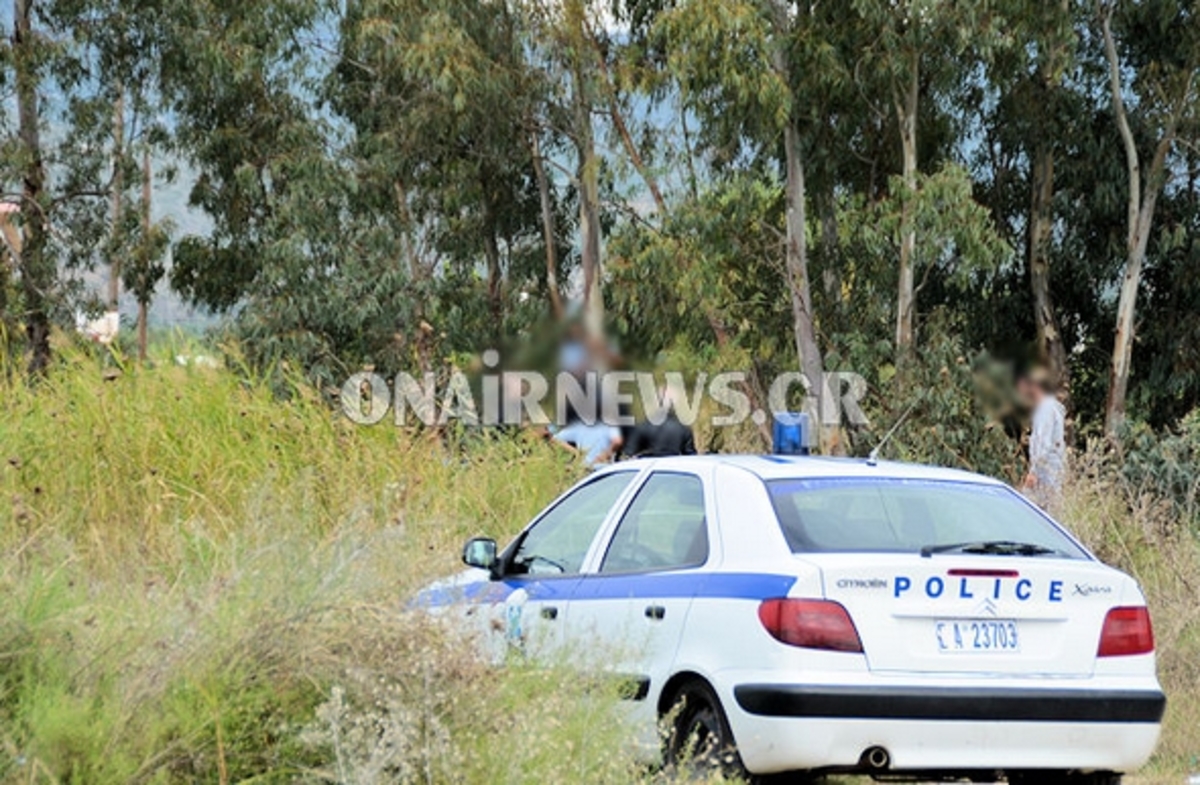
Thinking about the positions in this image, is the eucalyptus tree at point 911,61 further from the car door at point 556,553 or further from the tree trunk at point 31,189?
the car door at point 556,553

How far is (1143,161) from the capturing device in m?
33.6

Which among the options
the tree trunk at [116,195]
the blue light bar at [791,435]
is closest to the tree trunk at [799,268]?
the tree trunk at [116,195]

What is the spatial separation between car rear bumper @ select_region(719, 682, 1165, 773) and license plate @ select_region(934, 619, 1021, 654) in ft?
0.46

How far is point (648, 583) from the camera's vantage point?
7.97m

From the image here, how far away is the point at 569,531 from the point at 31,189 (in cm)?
2866

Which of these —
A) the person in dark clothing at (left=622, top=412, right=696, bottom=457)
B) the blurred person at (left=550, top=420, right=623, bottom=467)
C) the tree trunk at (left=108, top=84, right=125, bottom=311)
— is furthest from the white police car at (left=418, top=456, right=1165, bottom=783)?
the tree trunk at (left=108, top=84, right=125, bottom=311)

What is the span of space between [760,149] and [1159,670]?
2286cm

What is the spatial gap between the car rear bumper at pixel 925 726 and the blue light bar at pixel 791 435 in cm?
270

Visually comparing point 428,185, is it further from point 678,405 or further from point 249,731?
point 249,731

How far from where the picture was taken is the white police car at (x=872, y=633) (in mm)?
7141

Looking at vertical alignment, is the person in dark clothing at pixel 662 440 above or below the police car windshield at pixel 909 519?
above

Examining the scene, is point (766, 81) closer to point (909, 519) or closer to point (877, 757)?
point (909, 519)

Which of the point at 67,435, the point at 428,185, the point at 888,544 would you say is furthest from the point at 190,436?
the point at 428,185

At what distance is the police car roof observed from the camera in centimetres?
803
